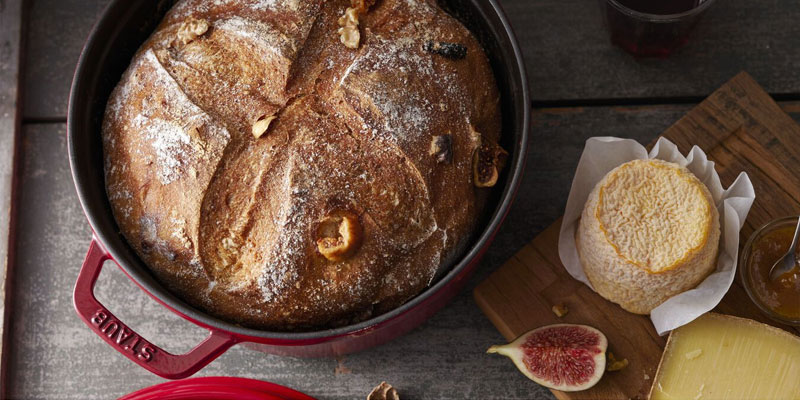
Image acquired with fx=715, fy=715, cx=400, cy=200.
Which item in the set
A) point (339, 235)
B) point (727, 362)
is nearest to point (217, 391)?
point (339, 235)

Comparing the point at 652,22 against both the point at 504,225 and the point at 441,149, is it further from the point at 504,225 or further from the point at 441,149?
the point at 441,149

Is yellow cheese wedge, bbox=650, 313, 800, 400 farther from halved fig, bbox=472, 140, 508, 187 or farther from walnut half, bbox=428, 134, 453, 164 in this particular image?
→ walnut half, bbox=428, 134, 453, 164

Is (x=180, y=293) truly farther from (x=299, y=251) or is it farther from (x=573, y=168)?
(x=573, y=168)

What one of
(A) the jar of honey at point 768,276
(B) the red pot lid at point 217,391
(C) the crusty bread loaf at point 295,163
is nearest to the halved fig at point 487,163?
(C) the crusty bread loaf at point 295,163

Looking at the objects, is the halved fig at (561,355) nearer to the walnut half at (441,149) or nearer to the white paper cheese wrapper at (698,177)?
the white paper cheese wrapper at (698,177)

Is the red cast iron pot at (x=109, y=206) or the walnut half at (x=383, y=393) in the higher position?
the red cast iron pot at (x=109, y=206)

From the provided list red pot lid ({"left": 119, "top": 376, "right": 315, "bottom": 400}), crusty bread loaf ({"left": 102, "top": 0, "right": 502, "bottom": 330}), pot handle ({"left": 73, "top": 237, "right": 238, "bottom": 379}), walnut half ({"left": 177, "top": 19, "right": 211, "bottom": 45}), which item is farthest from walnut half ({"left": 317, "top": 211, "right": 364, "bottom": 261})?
red pot lid ({"left": 119, "top": 376, "right": 315, "bottom": 400})
